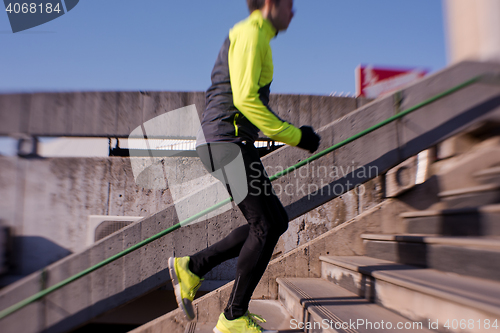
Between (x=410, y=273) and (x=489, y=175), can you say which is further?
(x=489, y=175)

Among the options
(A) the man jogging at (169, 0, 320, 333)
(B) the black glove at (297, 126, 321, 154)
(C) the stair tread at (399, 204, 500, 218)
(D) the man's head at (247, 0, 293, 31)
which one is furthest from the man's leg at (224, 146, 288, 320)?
(C) the stair tread at (399, 204, 500, 218)

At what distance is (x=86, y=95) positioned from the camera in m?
4.61

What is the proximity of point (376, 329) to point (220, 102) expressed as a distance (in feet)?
5.01

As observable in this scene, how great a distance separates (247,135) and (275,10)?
0.76 m

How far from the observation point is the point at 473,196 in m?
2.37

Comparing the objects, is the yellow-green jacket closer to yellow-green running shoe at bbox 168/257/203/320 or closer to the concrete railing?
yellow-green running shoe at bbox 168/257/203/320

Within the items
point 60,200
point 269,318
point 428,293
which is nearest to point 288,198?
point 269,318

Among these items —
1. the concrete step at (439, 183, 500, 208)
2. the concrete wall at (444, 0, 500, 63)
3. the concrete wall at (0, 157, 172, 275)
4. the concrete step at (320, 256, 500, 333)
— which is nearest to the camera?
the concrete step at (320, 256, 500, 333)

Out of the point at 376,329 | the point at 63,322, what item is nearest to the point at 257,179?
the point at 376,329

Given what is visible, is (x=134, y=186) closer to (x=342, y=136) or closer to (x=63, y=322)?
(x=63, y=322)

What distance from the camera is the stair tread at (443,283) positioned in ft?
4.38

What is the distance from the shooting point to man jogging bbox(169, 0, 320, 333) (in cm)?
159

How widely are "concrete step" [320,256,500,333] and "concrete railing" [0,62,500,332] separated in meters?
0.76

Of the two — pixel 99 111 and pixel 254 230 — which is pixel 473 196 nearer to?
pixel 254 230
